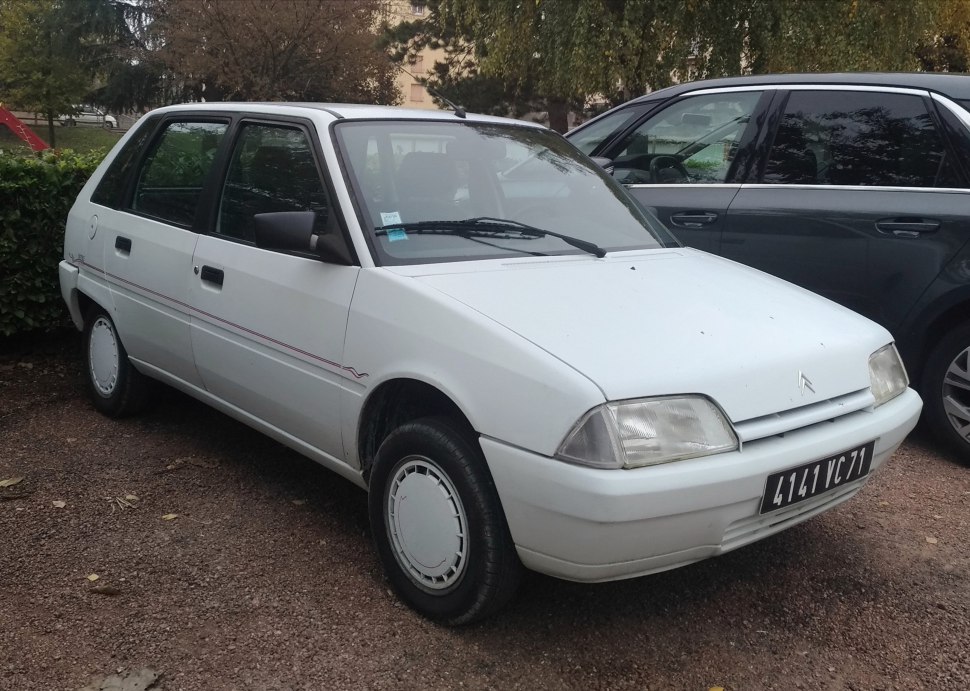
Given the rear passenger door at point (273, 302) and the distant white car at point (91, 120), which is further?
the distant white car at point (91, 120)

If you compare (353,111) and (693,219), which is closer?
(353,111)

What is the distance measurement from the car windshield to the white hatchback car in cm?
1

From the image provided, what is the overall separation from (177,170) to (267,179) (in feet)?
2.82

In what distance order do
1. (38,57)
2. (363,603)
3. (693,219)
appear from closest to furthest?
(363,603), (693,219), (38,57)

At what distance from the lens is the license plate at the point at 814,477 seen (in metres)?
2.74

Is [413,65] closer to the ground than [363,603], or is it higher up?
higher up

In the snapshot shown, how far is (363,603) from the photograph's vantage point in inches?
126

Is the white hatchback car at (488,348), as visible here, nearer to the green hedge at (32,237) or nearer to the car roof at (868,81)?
the car roof at (868,81)

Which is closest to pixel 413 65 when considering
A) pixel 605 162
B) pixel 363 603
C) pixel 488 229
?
pixel 605 162

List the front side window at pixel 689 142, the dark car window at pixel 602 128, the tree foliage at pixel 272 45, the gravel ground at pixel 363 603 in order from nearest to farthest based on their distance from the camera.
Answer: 1. the gravel ground at pixel 363 603
2. the front side window at pixel 689 142
3. the dark car window at pixel 602 128
4. the tree foliage at pixel 272 45

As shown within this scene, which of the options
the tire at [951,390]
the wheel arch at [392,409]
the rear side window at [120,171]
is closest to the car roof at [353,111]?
the rear side window at [120,171]

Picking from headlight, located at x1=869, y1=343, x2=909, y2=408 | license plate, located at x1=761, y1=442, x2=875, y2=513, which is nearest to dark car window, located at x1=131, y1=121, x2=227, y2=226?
license plate, located at x1=761, y1=442, x2=875, y2=513

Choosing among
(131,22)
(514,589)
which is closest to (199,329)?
(514,589)

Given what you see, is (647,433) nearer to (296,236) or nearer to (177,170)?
(296,236)
